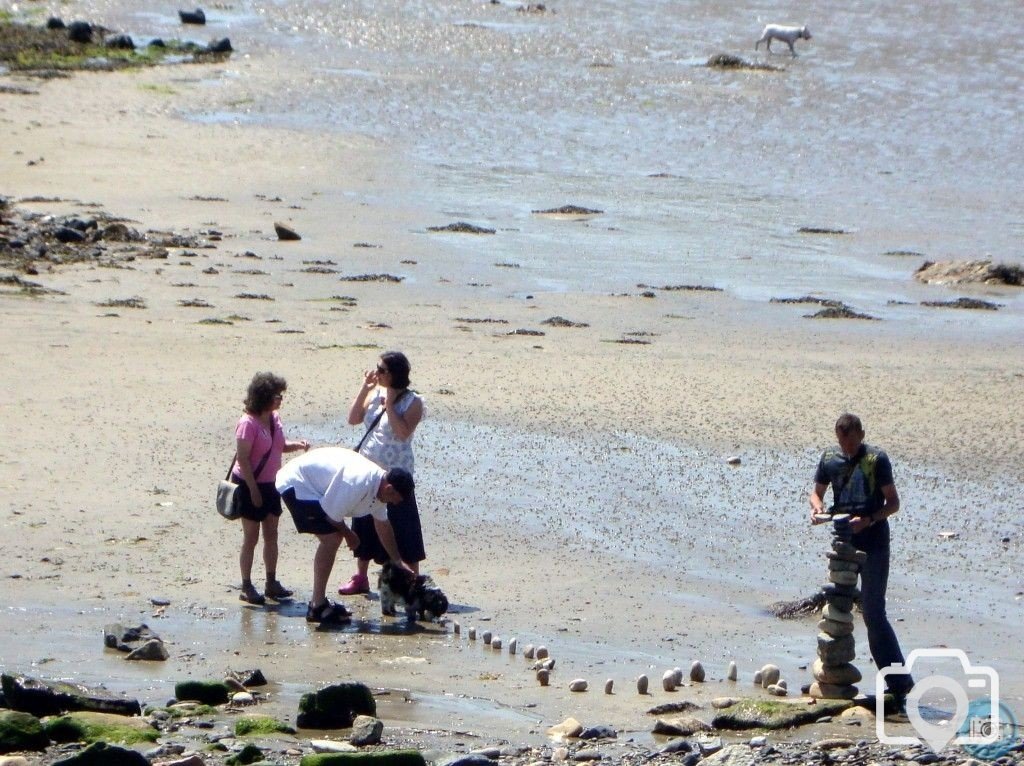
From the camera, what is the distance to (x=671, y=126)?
33469 millimetres

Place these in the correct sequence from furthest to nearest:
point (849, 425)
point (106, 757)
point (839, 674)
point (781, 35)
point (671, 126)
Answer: point (781, 35)
point (671, 126)
point (839, 674)
point (849, 425)
point (106, 757)

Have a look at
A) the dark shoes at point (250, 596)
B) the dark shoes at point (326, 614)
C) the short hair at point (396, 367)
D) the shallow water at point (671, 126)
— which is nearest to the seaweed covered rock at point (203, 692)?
the dark shoes at point (326, 614)

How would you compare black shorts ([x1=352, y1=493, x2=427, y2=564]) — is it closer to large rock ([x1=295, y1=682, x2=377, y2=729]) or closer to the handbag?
the handbag

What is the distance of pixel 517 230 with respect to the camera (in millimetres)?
22719

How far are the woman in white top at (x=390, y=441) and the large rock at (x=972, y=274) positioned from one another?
12733mm

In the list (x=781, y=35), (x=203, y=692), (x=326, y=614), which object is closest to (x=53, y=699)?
(x=203, y=692)

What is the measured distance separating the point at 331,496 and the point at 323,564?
37 cm

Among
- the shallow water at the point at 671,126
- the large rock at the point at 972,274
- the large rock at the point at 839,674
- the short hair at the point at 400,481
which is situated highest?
the shallow water at the point at 671,126

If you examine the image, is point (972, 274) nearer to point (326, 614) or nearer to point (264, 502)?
point (264, 502)

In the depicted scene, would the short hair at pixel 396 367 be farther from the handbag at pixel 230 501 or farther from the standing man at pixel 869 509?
the standing man at pixel 869 509

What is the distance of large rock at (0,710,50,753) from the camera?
6699 millimetres

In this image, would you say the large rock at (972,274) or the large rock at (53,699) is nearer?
the large rock at (53,699)

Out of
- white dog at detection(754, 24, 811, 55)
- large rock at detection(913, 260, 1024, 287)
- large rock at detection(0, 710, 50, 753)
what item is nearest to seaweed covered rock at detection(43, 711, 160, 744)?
large rock at detection(0, 710, 50, 753)

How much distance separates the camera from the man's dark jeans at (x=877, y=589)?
26.0 feet
